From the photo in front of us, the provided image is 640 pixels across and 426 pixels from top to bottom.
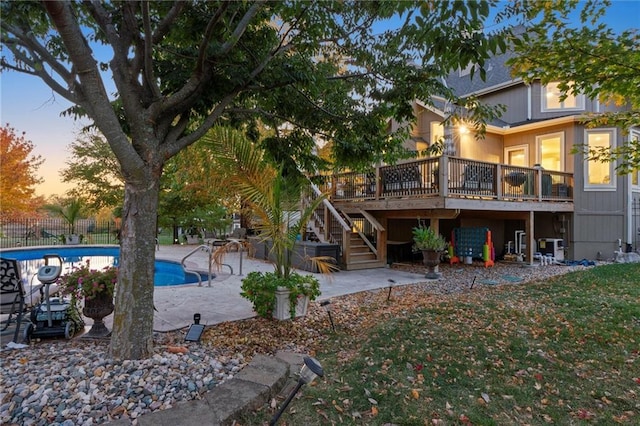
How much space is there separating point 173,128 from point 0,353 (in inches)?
106

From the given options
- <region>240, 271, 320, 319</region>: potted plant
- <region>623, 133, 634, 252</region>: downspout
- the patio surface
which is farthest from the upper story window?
<region>240, 271, 320, 319</region>: potted plant

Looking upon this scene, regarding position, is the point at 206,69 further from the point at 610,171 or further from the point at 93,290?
the point at 610,171

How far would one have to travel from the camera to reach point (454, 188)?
8.84 metres

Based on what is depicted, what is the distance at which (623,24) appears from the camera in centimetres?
611

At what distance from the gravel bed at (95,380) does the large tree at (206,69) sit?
0.31 meters

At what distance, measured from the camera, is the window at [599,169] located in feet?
39.3

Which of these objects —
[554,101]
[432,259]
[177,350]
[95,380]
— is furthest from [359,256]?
[554,101]

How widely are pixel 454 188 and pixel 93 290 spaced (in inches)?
311

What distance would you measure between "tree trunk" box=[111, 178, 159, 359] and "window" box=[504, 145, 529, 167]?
13.9 metres

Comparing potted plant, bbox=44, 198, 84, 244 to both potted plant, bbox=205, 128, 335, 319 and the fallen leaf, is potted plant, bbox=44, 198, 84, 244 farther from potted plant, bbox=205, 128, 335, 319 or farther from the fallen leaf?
the fallen leaf

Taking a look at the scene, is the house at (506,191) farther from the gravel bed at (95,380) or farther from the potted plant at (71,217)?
the potted plant at (71,217)

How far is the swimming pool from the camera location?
10594 millimetres

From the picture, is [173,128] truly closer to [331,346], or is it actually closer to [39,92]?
[39,92]

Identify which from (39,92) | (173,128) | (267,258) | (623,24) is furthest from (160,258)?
(623,24)
